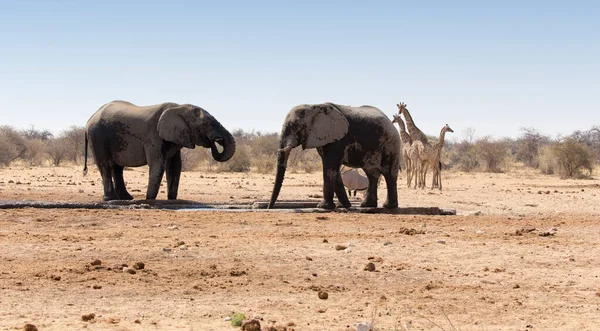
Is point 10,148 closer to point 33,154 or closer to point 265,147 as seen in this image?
point 33,154

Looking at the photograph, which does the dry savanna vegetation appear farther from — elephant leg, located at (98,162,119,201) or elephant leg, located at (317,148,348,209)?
elephant leg, located at (98,162,119,201)

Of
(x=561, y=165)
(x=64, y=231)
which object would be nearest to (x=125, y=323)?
(x=64, y=231)

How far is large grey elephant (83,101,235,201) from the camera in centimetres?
1883

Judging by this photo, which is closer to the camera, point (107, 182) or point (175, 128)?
point (175, 128)

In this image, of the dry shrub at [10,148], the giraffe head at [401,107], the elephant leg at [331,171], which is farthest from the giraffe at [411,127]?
the dry shrub at [10,148]

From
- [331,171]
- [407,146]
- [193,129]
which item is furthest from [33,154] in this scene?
[331,171]

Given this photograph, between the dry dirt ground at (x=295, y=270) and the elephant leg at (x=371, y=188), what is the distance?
158cm

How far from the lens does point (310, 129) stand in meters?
17.6

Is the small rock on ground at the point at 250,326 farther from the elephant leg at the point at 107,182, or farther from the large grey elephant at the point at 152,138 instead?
the elephant leg at the point at 107,182

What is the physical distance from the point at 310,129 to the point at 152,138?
3616mm

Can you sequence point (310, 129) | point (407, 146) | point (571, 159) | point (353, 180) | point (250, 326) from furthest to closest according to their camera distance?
point (571, 159) → point (407, 146) → point (353, 180) → point (310, 129) → point (250, 326)

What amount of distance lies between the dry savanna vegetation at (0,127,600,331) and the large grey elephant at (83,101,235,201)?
7.29 feet

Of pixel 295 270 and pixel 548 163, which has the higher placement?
pixel 548 163

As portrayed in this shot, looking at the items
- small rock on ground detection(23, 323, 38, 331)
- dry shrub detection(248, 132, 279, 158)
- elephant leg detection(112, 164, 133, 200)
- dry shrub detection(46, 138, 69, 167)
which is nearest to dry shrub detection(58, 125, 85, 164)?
dry shrub detection(46, 138, 69, 167)
